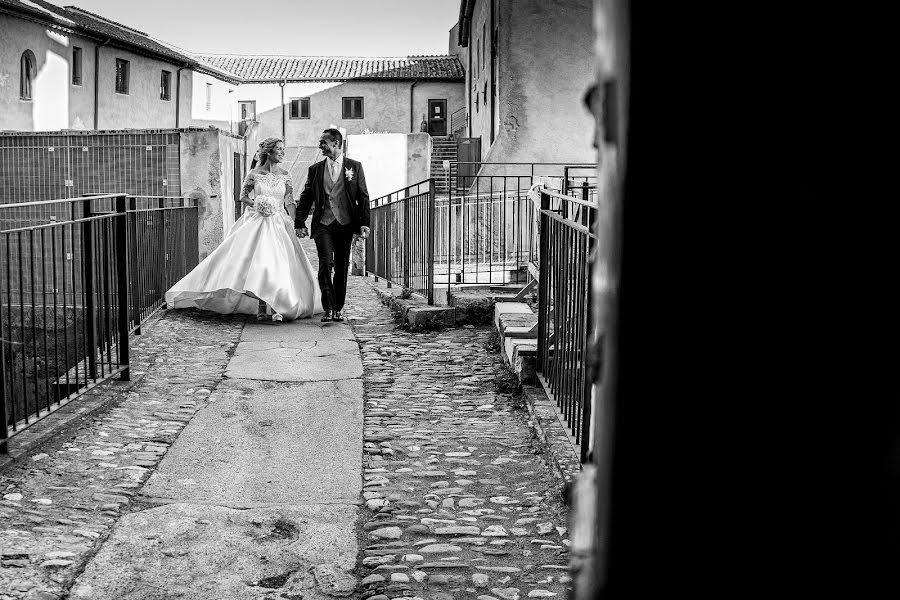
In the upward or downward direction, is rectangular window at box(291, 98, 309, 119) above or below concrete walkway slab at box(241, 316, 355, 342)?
above

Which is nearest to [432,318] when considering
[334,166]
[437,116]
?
[334,166]

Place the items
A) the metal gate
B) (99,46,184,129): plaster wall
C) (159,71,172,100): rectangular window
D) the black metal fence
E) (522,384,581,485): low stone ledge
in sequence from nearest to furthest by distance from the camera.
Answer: (522,384,581,485): low stone ledge, the black metal fence, the metal gate, (99,46,184,129): plaster wall, (159,71,172,100): rectangular window

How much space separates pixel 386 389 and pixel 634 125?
6433 mm

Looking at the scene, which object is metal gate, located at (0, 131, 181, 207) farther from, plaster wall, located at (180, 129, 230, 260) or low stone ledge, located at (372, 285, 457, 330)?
low stone ledge, located at (372, 285, 457, 330)

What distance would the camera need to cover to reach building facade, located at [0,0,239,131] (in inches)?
938

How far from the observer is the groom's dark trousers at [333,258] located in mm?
9750

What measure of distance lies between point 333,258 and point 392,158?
1675cm

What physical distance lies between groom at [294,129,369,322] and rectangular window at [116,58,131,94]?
77.6 feet

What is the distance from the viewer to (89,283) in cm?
598

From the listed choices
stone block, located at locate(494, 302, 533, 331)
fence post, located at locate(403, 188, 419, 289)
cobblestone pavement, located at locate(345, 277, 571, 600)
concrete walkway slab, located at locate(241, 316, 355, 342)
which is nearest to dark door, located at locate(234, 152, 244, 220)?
fence post, located at locate(403, 188, 419, 289)

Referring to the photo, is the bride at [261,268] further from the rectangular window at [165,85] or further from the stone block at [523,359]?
the rectangular window at [165,85]

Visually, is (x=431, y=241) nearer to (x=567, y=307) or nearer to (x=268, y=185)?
(x=268, y=185)

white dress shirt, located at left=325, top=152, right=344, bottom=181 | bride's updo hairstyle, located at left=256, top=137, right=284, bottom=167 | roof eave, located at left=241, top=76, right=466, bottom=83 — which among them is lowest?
white dress shirt, located at left=325, top=152, right=344, bottom=181

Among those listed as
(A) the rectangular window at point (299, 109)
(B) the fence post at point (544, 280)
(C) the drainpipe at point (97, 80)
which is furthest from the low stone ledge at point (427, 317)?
(A) the rectangular window at point (299, 109)
